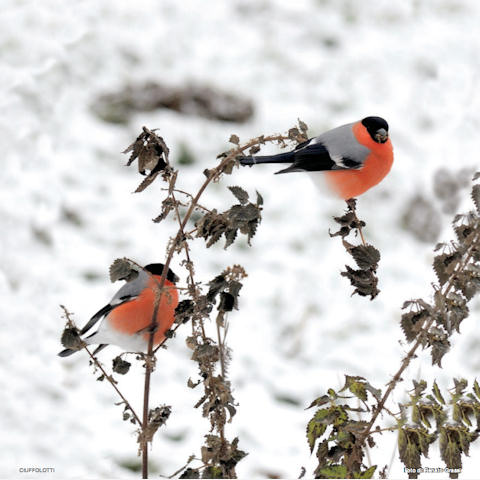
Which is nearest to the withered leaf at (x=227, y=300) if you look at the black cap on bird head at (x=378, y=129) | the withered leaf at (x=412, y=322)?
the withered leaf at (x=412, y=322)

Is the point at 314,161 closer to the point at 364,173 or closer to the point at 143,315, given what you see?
the point at 364,173

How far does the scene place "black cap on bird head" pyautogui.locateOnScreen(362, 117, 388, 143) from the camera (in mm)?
1408

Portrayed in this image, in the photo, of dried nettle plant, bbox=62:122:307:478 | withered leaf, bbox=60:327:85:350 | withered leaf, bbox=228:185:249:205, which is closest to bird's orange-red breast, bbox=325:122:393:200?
dried nettle plant, bbox=62:122:307:478

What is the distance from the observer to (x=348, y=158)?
1416 millimetres

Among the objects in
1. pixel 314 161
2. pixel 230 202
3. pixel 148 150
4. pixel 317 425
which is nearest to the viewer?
pixel 148 150

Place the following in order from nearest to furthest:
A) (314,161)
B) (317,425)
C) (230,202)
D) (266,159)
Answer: (317,425) → (266,159) → (314,161) → (230,202)

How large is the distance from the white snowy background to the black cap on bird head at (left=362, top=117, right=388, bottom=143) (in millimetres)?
659

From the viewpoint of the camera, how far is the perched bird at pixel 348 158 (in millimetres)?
1366

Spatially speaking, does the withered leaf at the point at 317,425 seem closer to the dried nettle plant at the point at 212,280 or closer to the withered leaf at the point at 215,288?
the dried nettle plant at the point at 212,280

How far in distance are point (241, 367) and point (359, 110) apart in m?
1.77

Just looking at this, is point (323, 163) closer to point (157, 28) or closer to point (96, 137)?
point (96, 137)

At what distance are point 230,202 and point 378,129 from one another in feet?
5.77

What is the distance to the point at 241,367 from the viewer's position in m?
2.50

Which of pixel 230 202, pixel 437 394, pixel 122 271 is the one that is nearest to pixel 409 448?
pixel 437 394
